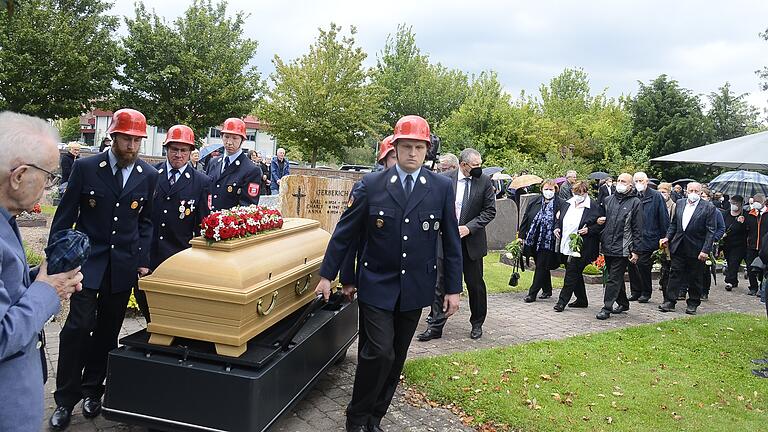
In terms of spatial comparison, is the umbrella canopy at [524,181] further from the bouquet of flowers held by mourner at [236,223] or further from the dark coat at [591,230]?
the bouquet of flowers held by mourner at [236,223]

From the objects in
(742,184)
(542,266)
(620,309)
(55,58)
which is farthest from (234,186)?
(55,58)

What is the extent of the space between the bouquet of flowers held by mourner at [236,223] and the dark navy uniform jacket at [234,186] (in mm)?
1198

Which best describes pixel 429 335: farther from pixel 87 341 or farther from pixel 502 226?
pixel 502 226

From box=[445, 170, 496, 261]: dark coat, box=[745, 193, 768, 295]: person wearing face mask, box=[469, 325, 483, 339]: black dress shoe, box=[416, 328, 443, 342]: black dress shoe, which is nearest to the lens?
box=[445, 170, 496, 261]: dark coat

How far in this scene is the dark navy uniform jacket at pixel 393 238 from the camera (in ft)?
13.6

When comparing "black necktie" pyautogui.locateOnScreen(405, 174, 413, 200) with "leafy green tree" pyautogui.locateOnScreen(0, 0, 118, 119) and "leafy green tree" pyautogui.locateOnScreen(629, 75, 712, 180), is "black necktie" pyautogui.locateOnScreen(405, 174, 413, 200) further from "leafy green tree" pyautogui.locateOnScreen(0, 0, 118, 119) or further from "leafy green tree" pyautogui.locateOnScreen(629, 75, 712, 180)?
"leafy green tree" pyautogui.locateOnScreen(629, 75, 712, 180)

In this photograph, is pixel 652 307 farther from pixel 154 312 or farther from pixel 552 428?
pixel 154 312

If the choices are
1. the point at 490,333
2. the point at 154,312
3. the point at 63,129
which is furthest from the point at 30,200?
the point at 63,129

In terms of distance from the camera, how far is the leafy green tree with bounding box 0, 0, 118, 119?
822 inches

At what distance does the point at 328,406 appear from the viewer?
15.5 feet

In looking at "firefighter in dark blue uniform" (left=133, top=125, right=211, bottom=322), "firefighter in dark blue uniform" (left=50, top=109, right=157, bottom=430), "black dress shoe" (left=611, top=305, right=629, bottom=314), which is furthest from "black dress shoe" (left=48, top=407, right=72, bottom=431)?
"black dress shoe" (left=611, top=305, right=629, bottom=314)

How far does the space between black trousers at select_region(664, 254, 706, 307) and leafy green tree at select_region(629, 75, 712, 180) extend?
22.0 meters

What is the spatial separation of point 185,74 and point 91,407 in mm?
24576

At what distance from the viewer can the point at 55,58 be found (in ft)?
70.6
